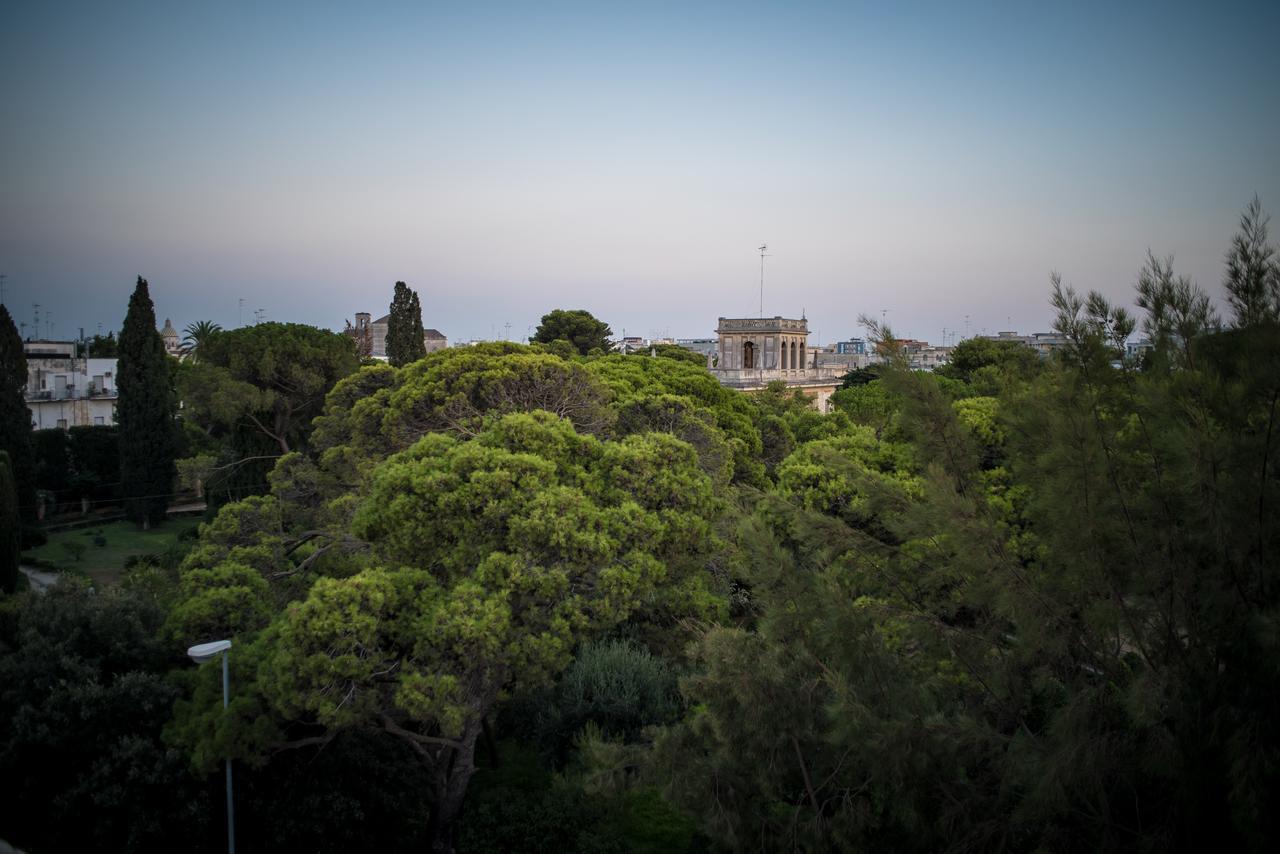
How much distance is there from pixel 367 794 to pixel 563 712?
286cm

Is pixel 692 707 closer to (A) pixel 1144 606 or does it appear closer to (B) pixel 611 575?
(B) pixel 611 575

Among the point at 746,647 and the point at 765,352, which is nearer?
the point at 746,647

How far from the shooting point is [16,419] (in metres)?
28.6

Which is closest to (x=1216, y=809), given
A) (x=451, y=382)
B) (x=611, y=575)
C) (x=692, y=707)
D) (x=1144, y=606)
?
(x=1144, y=606)

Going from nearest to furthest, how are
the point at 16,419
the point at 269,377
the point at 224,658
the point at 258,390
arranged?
the point at 224,658
the point at 16,419
the point at 258,390
the point at 269,377

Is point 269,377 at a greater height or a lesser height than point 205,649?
greater

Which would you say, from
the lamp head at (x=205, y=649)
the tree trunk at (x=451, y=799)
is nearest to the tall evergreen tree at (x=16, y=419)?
the tree trunk at (x=451, y=799)

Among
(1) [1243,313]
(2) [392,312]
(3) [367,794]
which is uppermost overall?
(2) [392,312]

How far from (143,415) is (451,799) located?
2628 centimetres

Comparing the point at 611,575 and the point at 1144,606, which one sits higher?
the point at 1144,606

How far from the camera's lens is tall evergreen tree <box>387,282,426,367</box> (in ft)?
117

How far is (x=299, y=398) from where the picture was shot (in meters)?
31.9

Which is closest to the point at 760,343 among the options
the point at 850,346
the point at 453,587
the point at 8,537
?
the point at 8,537

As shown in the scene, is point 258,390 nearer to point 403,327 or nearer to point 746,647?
point 403,327
